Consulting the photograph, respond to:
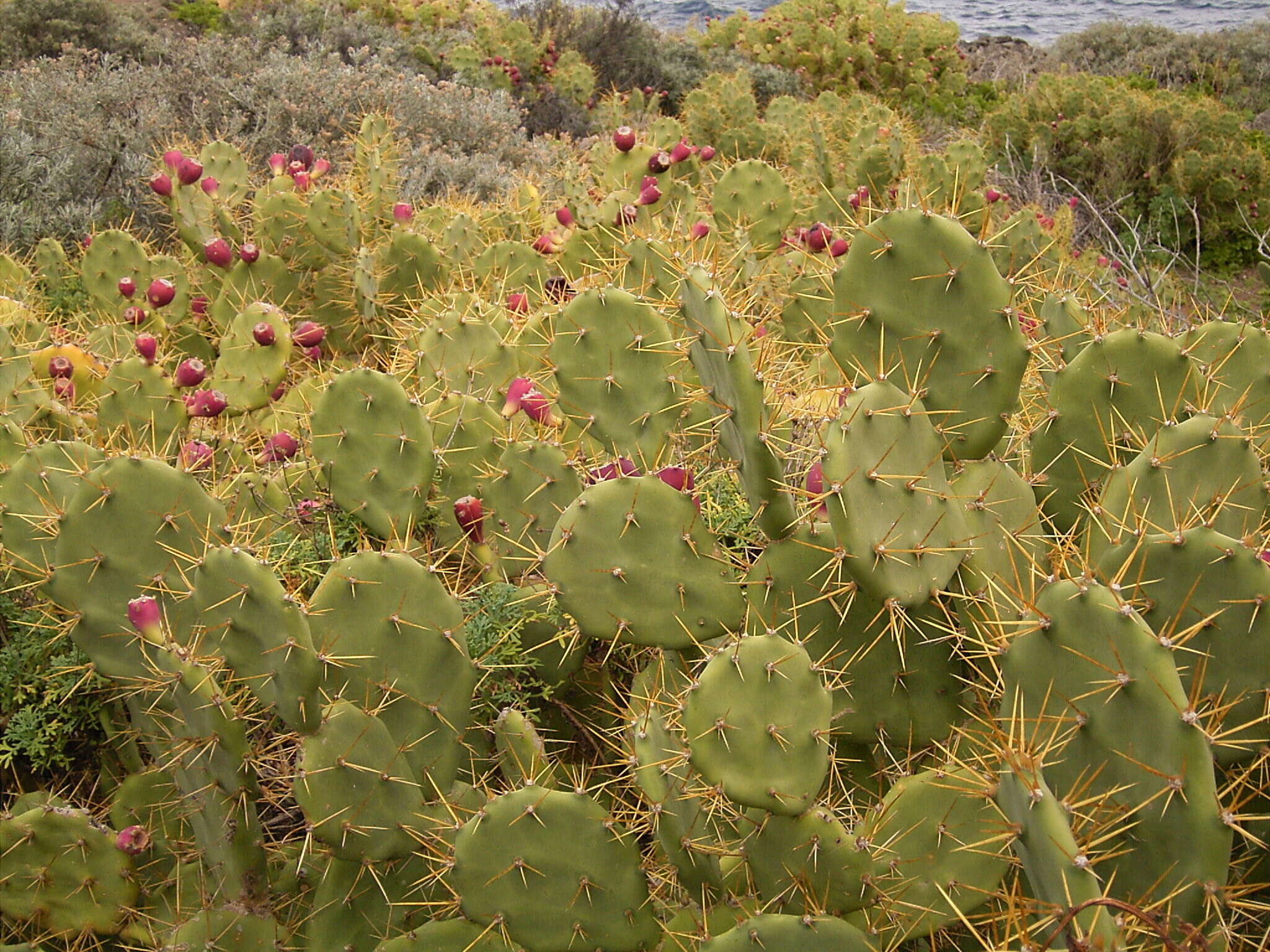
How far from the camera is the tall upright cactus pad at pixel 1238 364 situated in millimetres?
2100

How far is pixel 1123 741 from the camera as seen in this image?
132cm

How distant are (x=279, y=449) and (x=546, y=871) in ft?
5.00

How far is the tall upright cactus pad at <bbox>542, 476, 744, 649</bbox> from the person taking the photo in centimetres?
182

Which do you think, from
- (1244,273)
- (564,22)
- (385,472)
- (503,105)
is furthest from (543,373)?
(564,22)

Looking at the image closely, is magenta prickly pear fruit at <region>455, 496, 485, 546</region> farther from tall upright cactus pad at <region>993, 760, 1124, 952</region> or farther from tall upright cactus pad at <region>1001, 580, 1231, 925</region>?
tall upright cactus pad at <region>993, 760, 1124, 952</region>

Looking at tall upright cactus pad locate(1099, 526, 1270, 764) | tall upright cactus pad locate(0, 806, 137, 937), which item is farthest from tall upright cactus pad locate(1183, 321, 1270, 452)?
tall upright cactus pad locate(0, 806, 137, 937)

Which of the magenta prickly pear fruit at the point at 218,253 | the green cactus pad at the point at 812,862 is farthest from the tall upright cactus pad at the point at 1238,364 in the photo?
the magenta prickly pear fruit at the point at 218,253

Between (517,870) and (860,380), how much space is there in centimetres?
109

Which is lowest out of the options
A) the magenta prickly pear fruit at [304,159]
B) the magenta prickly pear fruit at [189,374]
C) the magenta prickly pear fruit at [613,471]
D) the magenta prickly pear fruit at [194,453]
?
the magenta prickly pear fruit at [194,453]

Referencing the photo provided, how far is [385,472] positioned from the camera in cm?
246

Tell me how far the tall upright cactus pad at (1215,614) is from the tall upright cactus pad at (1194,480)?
167mm

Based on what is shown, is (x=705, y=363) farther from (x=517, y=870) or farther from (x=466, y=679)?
(x=517, y=870)

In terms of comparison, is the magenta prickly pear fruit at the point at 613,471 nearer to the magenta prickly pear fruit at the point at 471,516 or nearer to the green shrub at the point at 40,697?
the magenta prickly pear fruit at the point at 471,516

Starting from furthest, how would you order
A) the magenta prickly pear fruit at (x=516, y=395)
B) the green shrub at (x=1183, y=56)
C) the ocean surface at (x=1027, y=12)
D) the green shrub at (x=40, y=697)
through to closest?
the ocean surface at (x=1027, y=12)
the green shrub at (x=1183, y=56)
the magenta prickly pear fruit at (x=516, y=395)
the green shrub at (x=40, y=697)
